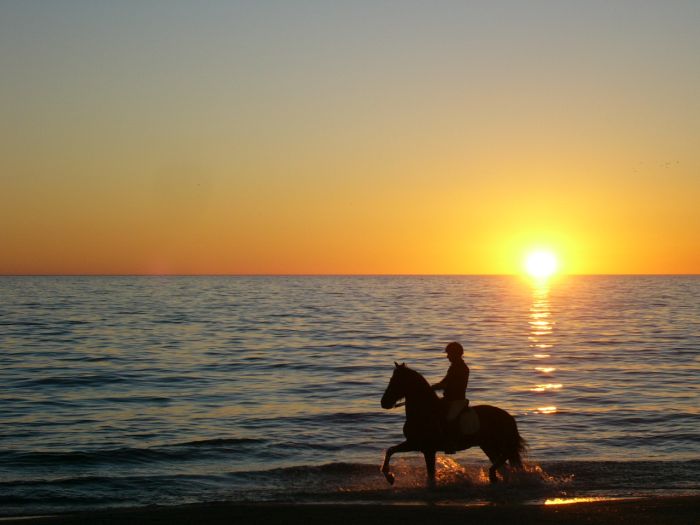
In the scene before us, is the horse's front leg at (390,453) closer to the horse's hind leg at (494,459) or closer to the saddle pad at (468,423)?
the saddle pad at (468,423)

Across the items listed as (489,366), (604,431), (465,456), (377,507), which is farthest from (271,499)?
(489,366)

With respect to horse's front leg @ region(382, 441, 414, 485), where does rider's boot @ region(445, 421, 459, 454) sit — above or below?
above

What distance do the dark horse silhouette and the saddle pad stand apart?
9 cm

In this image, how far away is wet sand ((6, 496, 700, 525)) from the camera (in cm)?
1072

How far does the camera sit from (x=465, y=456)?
16.8 metres

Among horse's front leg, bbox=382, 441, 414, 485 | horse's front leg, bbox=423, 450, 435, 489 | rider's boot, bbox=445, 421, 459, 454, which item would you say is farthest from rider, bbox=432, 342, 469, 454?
horse's front leg, bbox=382, 441, 414, 485

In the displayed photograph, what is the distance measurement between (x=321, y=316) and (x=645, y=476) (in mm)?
50938

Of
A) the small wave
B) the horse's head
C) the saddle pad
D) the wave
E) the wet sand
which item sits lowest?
the small wave

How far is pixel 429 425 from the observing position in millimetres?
13156

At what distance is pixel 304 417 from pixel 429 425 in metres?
8.30

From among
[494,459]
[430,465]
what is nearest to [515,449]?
[494,459]

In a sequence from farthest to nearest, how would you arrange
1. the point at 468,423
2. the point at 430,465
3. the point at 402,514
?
the point at 430,465, the point at 468,423, the point at 402,514

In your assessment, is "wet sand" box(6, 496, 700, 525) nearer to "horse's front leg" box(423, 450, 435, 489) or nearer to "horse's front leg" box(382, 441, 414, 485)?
"horse's front leg" box(382, 441, 414, 485)

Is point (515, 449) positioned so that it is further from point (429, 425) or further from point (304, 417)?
point (304, 417)
